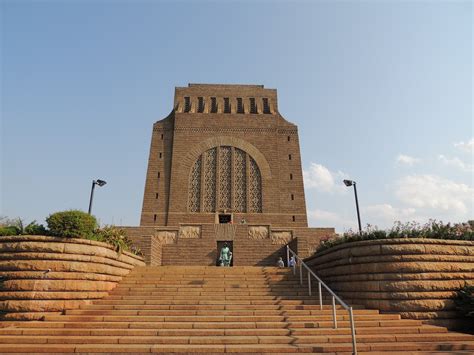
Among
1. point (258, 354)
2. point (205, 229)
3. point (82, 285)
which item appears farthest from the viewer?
point (205, 229)

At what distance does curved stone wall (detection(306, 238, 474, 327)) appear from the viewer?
29.2 feet

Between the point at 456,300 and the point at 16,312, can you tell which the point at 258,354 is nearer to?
the point at 456,300

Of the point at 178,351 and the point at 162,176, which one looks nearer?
the point at 178,351

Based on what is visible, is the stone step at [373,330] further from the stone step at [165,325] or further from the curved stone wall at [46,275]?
the curved stone wall at [46,275]

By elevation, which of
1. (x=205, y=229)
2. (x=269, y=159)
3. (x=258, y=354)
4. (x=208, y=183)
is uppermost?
(x=269, y=159)

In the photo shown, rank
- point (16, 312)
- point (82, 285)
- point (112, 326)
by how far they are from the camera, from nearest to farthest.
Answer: point (112, 326), point (16, 312), point (82, 285)

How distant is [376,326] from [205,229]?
14615 mm

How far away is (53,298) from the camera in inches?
360

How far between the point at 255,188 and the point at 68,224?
19.7 meters

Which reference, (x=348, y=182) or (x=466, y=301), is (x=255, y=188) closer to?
(x=348, y=182)

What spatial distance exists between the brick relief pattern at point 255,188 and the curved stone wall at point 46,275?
18447 mm

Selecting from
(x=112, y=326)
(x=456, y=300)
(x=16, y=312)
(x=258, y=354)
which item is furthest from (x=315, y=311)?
(x=16, y=312)

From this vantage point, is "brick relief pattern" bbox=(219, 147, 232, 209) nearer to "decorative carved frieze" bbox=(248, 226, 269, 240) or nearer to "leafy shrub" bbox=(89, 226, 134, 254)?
"decorative carved frieze" bbox=(248, 226, 269, 240)

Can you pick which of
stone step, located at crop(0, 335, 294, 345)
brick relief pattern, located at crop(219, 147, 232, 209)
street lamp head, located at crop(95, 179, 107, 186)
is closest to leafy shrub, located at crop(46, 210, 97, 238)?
stone step, located at crop(0, 335, 294, 345)
